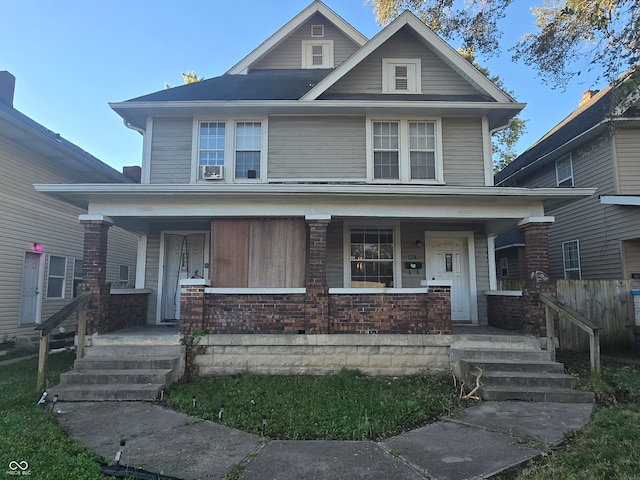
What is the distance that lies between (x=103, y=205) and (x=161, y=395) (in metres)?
3.77

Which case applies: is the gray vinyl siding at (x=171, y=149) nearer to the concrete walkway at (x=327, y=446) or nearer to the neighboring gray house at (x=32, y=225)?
the neighboring gray house at (x=32, y=225)

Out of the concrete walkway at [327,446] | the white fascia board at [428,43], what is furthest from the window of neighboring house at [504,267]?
the concrete walkway at [327,446]

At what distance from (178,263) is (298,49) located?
6695 millimetres

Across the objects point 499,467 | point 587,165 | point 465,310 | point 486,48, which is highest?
point 486,48

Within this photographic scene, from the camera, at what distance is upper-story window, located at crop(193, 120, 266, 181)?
9547 millimetres

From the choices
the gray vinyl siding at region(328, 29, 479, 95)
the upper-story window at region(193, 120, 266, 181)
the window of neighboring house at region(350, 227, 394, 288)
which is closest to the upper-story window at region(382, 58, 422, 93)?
the gray vinyl siding at region(328, 29, 479, 95)

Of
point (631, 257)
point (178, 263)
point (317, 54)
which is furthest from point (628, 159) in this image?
point (178, 263)

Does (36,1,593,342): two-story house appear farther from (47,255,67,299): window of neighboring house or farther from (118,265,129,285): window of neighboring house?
(118,265,129,285): window of neighboring house

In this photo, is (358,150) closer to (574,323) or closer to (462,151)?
(462,151)

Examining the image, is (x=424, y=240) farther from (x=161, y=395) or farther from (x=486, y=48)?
(x=161, y=395)

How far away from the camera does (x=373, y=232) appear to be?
961 cm

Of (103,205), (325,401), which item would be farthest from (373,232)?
(103,205)

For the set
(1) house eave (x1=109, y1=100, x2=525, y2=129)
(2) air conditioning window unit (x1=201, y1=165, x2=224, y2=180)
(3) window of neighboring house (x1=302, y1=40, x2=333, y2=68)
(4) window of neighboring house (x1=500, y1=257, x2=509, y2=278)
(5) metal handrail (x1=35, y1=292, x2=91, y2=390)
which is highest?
(3) window of neighboring house (x1=302, y1=40, x2=333, y2=68)

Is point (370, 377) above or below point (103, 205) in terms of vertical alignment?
below
